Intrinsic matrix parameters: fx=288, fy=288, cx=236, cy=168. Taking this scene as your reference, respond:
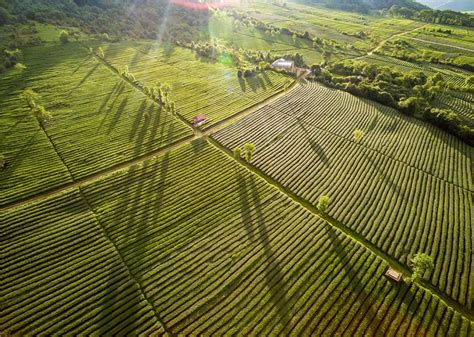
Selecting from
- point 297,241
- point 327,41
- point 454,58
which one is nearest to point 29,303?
point 297,241

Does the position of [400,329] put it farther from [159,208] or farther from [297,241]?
[159,208]

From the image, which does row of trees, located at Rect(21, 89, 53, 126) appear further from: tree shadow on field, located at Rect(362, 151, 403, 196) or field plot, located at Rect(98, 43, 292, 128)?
tree shadow on field, located at Rect(362, 151, 403, 196)

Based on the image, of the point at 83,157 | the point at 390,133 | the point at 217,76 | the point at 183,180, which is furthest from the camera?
the point at 217,76

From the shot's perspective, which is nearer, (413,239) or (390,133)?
(413,239)

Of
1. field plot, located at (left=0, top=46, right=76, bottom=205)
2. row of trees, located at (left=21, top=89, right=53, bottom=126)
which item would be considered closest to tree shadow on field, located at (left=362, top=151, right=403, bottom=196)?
field plot, located at (left=0, top=46, right=76, bottom=205)

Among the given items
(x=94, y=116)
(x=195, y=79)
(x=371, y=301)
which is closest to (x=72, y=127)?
(x=94, y=116)

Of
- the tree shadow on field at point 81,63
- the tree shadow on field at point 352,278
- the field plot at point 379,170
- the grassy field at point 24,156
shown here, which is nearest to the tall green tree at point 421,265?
the field plot at point 379,170

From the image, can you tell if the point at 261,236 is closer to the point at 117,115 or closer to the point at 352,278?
the point at 352,278

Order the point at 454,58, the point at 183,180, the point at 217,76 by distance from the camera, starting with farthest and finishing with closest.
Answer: the point at 454,58 < the point at 217,76 < the point at 183,180
